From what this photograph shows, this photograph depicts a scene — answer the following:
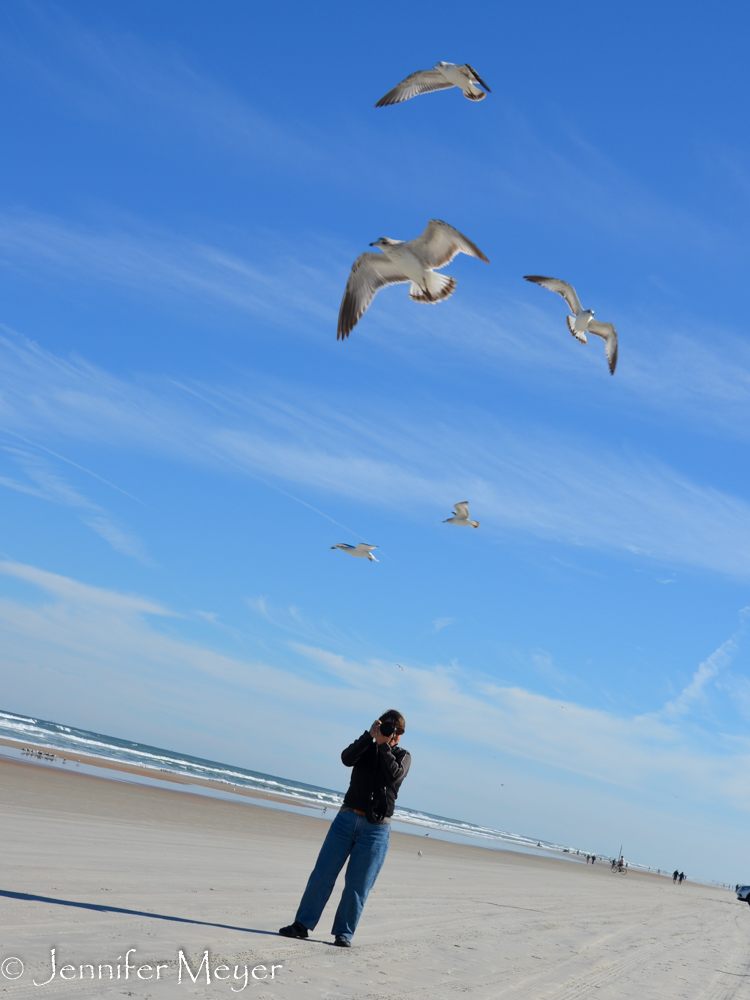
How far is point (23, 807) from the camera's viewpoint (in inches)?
534

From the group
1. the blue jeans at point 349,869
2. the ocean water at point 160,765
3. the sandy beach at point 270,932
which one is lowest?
the ocean water at point 160,765

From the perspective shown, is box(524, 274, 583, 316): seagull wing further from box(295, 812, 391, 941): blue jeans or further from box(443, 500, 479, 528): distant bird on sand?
box(295, 812, 391, 941): blue jeans

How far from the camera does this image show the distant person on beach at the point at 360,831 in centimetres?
620

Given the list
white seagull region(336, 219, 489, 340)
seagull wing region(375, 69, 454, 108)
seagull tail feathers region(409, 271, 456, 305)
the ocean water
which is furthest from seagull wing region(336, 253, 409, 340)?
the ocean water

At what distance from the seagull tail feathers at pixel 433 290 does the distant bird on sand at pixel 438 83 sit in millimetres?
2421

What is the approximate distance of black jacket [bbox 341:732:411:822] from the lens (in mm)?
6188

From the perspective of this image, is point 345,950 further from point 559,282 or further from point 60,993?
point 559,282

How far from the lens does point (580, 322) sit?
54.1 feet

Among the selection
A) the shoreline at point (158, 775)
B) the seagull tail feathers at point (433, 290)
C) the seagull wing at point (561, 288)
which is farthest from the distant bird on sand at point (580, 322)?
the shoreline at point (158, 775)

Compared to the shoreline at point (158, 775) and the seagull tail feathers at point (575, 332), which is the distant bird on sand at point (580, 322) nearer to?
the seagull tail feathers at point (575, 332)

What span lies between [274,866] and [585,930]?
162 inches

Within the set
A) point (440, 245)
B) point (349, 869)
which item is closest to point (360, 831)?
point (349, 869)

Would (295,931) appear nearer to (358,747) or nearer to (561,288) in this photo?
(358,747)

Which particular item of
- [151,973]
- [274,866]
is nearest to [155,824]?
[274,866]
